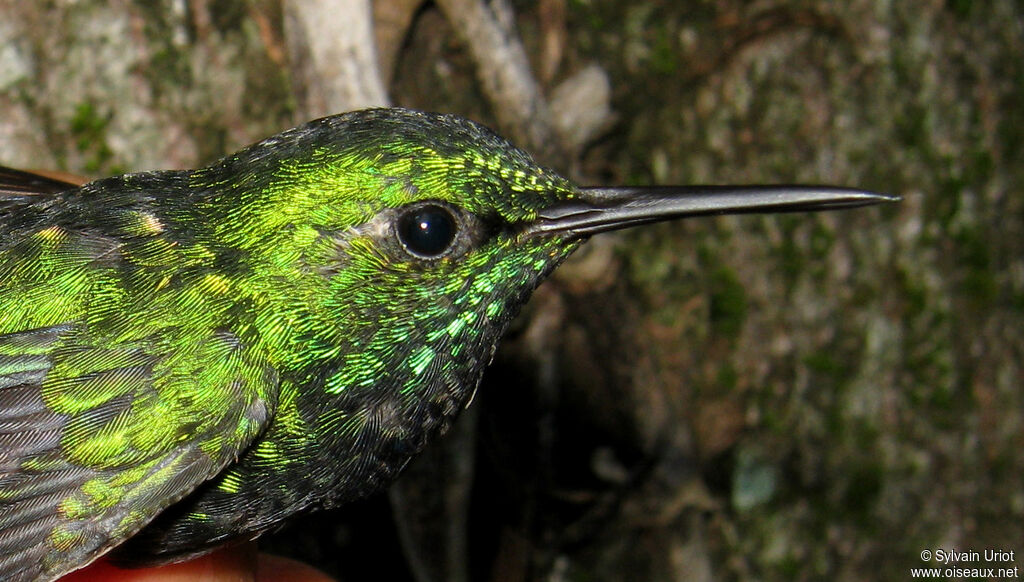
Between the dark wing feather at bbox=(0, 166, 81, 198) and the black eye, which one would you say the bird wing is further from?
the dark wing feather at bbox=(0, 166, 81, 198)

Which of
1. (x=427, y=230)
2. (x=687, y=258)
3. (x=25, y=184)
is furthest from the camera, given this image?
(x=687, y=258)

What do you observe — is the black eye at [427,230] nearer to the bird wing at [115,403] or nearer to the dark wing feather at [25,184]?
the bird wing at [115,403]

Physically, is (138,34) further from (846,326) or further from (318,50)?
(846,326)

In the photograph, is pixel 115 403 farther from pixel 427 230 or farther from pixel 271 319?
pixel 427 230

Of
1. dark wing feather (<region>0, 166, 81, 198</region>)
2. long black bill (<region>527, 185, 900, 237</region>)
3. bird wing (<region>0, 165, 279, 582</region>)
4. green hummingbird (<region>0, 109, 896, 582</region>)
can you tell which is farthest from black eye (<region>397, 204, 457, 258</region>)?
dark wing feather (<region>0, 166, 81, 198</region>)

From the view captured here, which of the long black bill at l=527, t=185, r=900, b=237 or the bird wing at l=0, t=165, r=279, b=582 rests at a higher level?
the long black bill at l=527, t=185, r=900, b=237

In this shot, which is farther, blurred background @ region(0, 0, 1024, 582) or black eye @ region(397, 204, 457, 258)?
blurred background @ region(0, 0, 1024, 582)

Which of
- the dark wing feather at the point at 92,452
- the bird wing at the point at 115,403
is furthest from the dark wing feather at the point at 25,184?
the dark wing feather at the point at 92,452

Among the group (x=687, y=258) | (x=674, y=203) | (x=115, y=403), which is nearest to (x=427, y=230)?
(x=674, y=203)

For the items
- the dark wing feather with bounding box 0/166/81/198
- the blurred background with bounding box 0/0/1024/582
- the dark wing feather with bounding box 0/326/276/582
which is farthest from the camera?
the blurred background with bounding box 0/0/1024/582
